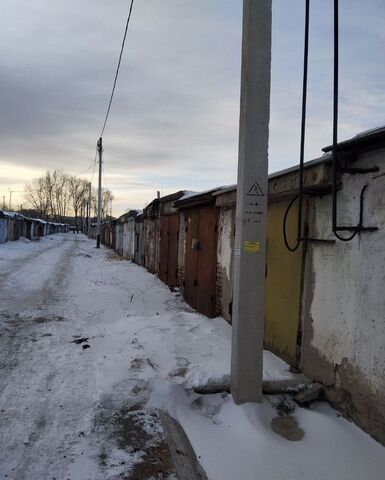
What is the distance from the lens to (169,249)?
509 inches

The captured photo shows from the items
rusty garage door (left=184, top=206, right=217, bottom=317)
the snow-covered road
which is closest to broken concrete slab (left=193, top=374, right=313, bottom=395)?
the snow-covered road

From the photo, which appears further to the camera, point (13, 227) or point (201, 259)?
point (13, 227)

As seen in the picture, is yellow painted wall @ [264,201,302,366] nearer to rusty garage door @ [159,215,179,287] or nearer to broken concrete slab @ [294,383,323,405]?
broken concrete slab @ [294,383,323,405]

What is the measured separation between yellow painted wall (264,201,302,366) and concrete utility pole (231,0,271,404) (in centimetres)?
108

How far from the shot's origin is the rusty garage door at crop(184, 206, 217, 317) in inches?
332

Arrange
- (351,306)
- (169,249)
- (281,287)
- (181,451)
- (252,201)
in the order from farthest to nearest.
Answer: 1. (169,249)
2. (281,287)
3. (252,201)
4. (351,306)
5. (181,451)

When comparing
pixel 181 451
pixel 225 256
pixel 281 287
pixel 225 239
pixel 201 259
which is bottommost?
pixel 181 451

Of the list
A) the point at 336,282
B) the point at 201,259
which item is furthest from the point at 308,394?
the point at 201,259

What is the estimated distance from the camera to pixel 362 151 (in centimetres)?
378

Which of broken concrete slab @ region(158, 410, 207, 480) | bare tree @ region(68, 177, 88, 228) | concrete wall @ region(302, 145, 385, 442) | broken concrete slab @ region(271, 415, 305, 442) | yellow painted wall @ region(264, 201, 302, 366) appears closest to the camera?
broken concrete slab @ region(158, 410, 207, 480)

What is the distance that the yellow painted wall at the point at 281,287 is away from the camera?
507 centimetres

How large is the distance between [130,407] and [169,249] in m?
8.92

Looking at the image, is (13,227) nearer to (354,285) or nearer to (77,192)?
(354,285)

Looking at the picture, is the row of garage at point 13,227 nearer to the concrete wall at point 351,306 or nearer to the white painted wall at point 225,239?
the white painted wall at point 225,239
